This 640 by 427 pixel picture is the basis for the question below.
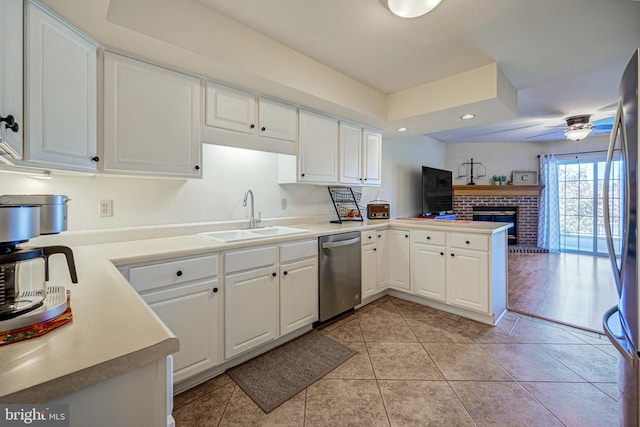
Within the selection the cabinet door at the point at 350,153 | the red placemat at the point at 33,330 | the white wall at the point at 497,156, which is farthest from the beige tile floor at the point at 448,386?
the white wall at the point at 497,156

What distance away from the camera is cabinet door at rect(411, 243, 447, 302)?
2.89 m

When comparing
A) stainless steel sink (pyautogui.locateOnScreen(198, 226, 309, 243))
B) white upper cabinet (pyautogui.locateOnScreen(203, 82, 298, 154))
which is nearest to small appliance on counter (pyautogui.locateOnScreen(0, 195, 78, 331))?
stainless steel sink (pyautogui.locateOnScreen(198, 226, 309, 243))

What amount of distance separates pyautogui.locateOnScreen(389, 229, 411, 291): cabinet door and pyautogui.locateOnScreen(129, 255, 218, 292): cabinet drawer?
6.96ft

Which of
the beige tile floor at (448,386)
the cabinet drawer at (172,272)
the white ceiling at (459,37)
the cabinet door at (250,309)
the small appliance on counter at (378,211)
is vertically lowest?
the beige tile floor at (448,386)

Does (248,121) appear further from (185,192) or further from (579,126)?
(579,126)

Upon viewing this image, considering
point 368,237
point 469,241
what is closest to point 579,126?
point 469,241

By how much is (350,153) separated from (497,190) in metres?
4.87

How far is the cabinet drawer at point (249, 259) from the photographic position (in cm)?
186

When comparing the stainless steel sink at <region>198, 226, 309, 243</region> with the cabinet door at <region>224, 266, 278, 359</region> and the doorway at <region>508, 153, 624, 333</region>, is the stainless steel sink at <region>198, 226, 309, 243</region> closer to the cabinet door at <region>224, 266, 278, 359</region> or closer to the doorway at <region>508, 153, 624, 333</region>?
the cabinet door at <region>224, 266, 278, 359</region>

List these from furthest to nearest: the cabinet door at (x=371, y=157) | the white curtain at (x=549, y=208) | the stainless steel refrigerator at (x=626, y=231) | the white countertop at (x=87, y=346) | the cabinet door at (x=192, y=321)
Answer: the white curtain at (x=549, y=208) < the cabinet door at (x=371, y=157) < the cabinet door at (x=192, y=321) < the stainless steel refrigerator at (x=626, y=231) < the white countertop at (x=87, y=346)

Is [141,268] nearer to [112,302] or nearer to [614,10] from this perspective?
[112,302]

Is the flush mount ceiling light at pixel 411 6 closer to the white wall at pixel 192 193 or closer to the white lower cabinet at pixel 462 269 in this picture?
the white wall at pixel 192 193

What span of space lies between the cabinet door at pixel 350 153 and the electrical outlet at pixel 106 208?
2077mm

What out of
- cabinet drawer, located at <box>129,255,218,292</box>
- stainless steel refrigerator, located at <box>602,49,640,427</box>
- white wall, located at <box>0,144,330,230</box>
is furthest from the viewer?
white wall, located at <box>0,144,330,230</box>
